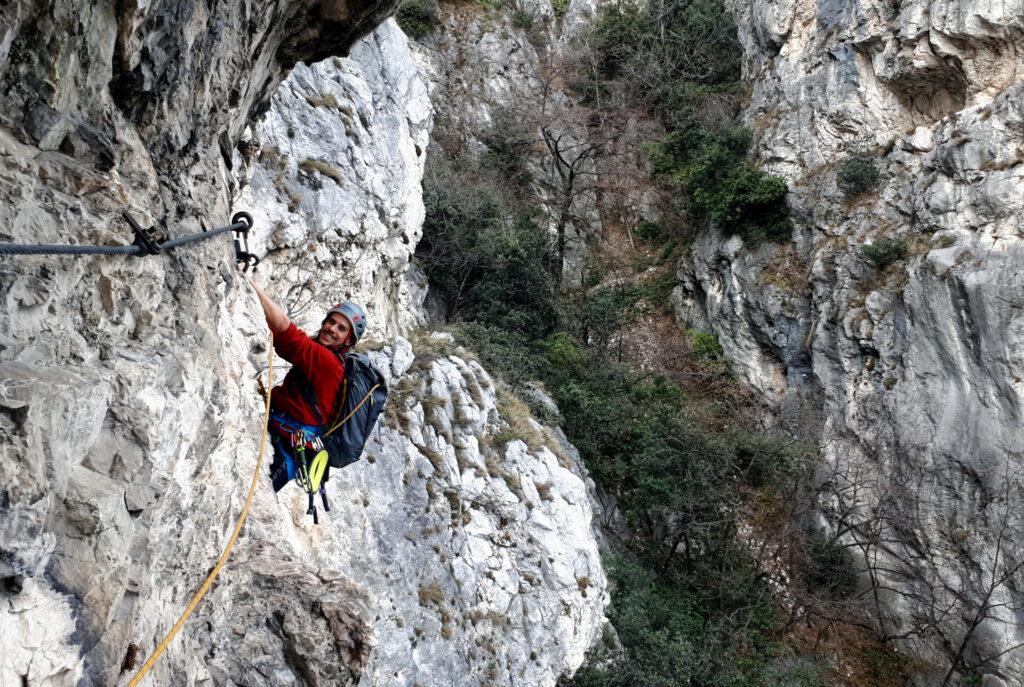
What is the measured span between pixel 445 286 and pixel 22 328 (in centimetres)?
1533

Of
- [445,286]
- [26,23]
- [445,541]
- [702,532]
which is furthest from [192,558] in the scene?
[445,286]

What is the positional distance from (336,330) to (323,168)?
6.95 metres

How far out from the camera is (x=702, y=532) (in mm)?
14867

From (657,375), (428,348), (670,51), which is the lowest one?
(428,348)

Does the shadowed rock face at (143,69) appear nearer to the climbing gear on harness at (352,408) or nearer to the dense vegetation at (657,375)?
the climbing gear on harness at (352,408)

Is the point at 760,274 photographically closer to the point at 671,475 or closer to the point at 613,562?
the point at 671,475

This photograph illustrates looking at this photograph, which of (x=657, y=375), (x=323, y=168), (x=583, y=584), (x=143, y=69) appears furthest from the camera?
(x=657, y=375)

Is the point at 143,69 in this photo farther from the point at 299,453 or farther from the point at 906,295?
the point at 906,295

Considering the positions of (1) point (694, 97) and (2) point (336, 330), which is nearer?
(2) point (336, 330)

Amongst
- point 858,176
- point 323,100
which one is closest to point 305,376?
point 323,100

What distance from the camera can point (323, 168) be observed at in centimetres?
1030

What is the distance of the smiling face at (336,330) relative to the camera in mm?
4070

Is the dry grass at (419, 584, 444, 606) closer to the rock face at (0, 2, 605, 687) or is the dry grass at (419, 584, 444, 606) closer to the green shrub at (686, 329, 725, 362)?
the rock face at (0, 2, 605, 687)

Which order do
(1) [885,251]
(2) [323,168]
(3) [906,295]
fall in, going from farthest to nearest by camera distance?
(1) [885,251] < (3) [906,295] < (2) [323,168]
